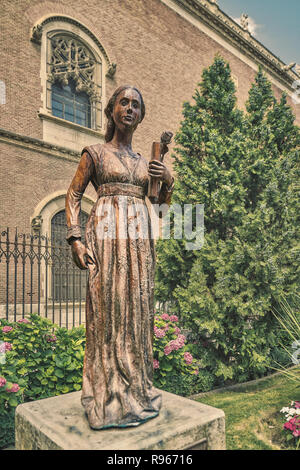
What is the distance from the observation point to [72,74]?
45.8 ft

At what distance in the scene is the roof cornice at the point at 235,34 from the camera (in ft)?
61.4

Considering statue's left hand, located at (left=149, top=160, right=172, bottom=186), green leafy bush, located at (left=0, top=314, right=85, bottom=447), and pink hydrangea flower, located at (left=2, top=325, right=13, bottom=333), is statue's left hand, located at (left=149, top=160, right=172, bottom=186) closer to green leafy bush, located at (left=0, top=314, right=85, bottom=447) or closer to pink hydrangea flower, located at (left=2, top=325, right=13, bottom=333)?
green leafy bush, located at (left=0, top=314, right=85, bottom=447)

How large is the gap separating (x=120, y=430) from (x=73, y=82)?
14.3 meters

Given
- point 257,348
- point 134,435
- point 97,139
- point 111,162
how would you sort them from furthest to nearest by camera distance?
point 97,139 < point 257,348 < point 111,162 < point 134,435

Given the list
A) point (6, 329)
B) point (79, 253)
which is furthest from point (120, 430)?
point (6, 329)

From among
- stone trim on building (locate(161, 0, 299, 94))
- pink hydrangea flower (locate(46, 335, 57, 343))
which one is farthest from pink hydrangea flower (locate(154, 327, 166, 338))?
stone trim on building (locate(161, 0, 299, 94))

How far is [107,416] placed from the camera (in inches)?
97.0

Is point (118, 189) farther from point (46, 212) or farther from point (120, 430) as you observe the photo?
point (46, 212)

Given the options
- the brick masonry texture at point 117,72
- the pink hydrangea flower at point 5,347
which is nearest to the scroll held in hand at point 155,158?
the pink hydrangea flower at point 5,347

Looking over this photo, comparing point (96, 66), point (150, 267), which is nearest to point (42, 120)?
point (96, 66)

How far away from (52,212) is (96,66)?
21.5 feet

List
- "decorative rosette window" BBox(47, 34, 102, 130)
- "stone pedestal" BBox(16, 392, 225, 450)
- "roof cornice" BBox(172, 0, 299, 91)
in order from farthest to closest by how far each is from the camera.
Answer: "roof cornice" BBox(172, 0, 299, 91), "decorative rosette window" BBox(47, 34, 102, 130), "stone pedestal" BBox(16, 392, 225, 450)

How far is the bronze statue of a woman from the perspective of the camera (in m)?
2.58

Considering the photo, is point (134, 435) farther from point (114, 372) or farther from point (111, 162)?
point (111, 162)
